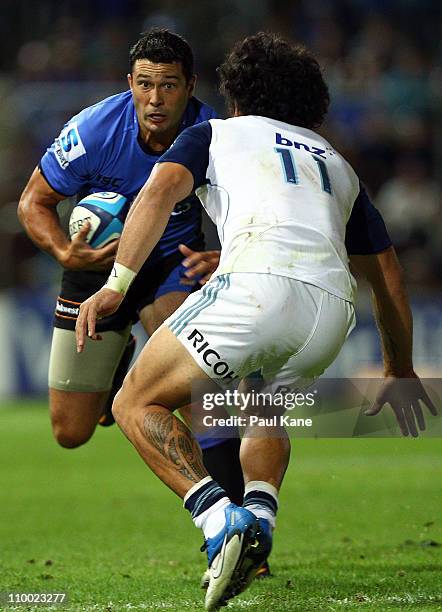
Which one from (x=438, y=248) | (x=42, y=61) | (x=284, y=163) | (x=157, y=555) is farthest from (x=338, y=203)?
(x=42, y=61)

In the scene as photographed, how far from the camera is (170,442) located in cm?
450

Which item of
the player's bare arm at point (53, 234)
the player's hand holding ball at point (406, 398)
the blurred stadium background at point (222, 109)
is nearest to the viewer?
the player's hand holding ball at point (406, 398)

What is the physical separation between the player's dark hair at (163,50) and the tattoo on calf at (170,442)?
2.32 meters

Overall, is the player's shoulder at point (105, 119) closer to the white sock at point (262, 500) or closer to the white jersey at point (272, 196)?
the white jersey at point (272, 196)

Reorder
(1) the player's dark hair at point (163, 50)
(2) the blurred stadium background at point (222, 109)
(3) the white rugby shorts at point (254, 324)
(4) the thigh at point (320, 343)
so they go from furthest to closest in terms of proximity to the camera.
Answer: (2) the blurred stadium background at point (222, 109) → (1) the player's dark hair at point (163, 50) → (4) the thigh at point (320, 343) → (3) the white rugby shorts at point (254, 324)

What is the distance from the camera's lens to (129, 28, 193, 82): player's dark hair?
241 inches

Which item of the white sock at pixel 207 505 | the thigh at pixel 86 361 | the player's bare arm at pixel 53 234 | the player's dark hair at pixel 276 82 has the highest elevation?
the player's dark hair at pixel 276 82

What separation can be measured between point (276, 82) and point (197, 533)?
347 centimetres

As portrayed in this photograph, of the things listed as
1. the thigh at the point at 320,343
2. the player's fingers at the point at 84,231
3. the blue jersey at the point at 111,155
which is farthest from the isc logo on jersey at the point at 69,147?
the thigh at the point at 320,343

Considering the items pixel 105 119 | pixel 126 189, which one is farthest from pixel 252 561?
pixel 105 119

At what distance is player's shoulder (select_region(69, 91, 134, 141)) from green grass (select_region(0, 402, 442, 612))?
222cm

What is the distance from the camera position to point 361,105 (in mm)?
16656

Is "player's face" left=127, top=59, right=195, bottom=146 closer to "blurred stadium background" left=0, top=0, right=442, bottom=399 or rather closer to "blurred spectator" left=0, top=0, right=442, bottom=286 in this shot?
"blurred stadium background" left=0, top=0, right=442, bottom=399

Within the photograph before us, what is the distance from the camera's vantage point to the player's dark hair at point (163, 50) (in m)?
6.11
